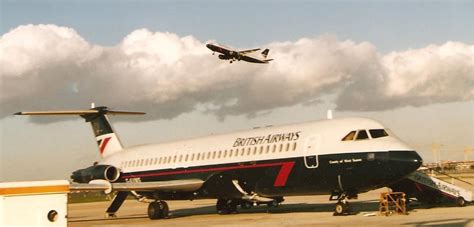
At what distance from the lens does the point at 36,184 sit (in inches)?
217

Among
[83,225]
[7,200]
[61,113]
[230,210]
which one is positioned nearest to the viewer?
[7,200]

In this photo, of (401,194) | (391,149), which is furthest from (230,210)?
(391,149)

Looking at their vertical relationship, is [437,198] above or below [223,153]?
below

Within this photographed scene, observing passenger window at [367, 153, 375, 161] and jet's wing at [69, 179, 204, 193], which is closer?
passenger window at [367, 153, 375, 161]

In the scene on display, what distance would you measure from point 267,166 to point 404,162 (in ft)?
16.5

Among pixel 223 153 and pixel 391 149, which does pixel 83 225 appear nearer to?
pixel 223 153

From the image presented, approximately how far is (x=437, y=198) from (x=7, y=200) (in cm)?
2012

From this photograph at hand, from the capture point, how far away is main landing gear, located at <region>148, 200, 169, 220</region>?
23.1 meters

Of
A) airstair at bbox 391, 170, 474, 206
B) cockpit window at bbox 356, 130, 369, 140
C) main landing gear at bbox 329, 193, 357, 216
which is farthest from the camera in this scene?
airstair at bbox 391, 170, 474, 206

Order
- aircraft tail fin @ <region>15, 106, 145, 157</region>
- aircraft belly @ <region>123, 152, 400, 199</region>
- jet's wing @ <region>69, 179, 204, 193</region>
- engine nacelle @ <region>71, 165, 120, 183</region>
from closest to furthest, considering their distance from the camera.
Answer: aircraft belly @ <region>123, 152, 400, 199</region>, jet's wing @ <region>69, 179, 204, 193</region>, engine nacelle @ <region>71, 165, 120, 183</region>, aircraft tail fin @ <region>15, 106, 145, 157</region>

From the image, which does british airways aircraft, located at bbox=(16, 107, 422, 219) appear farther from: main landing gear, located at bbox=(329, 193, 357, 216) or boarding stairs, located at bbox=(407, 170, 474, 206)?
boarding stairs, located at bbox=(407, 170, 474, 206)

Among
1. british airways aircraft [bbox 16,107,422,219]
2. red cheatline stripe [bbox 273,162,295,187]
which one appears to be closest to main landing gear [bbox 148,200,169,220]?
british airways aircraft [bbox 16,107,422,219]

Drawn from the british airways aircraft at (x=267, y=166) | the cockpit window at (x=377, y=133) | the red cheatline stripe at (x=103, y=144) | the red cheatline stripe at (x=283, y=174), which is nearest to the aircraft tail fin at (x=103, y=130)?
the red cheatline stripe at (x=103, y=144)

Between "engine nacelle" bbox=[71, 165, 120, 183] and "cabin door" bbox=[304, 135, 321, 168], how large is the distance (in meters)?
12.0
